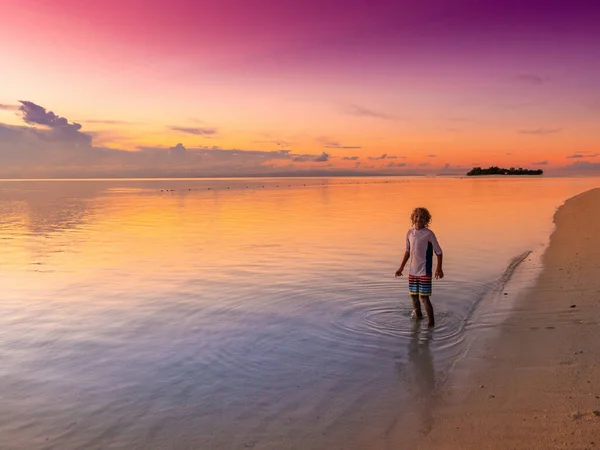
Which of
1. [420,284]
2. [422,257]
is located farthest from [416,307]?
[422,257]

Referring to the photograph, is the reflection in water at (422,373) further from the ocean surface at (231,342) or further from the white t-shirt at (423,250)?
the white t-shirt at (423,250)

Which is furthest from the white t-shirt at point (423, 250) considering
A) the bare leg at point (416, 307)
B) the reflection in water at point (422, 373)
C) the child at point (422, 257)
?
the reflection in water at point (422, 373)

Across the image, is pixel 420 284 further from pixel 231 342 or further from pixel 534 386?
pixel 231 342

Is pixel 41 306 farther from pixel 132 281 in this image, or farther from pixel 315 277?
pixel 315 277

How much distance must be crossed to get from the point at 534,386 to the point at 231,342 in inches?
212

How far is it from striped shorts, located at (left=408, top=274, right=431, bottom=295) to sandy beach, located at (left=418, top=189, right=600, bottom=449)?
5.51 ft

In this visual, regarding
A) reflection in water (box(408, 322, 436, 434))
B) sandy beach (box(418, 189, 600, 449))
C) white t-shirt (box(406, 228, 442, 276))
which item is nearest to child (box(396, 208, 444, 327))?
white t-shirt (box(406, 228, 442, 276))

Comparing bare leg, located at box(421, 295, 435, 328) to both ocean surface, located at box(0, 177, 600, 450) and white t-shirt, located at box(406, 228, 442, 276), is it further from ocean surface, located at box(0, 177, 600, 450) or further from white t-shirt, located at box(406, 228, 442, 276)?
white t-shirt, located at box(406, 228, 442, 276)

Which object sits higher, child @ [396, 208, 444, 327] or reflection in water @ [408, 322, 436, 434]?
child @ [396, 208, 444, 327]

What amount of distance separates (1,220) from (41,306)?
27.3m

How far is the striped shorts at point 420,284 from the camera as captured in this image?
10578mm

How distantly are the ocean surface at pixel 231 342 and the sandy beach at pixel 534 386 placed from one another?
0.41 m

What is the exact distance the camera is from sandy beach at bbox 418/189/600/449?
578cm

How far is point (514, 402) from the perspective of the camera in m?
6.71
